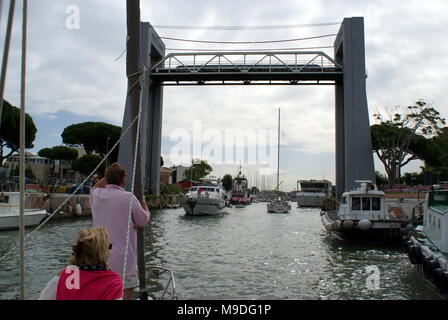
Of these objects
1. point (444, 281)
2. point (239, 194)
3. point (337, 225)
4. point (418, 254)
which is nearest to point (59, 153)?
point (239, 194)

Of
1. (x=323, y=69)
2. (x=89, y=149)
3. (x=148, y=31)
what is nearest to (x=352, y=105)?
(x=323, y=69)

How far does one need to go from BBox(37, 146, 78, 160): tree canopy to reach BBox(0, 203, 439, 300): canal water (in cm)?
3741

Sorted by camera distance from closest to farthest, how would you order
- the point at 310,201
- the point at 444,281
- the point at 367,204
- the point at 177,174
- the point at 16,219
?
1. the point at 444,281
2. the point at 367,204
3. the point at 16,219
4. the point at 310,201
5. the point at 177,174

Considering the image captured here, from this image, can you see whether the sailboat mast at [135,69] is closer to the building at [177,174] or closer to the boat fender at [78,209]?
the boat fender at [78,209]

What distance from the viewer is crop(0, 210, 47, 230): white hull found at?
58.1ft

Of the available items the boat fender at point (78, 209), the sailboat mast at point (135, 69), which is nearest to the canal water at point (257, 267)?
the sailboat mast at point (135, 69)

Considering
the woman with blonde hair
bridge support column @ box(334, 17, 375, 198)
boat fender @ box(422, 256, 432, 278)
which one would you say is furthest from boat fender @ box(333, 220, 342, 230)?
bridge support column @ box(334, 17, 375, 198)

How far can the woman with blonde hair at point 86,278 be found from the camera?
80.7 inches

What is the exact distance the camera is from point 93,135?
53344mm

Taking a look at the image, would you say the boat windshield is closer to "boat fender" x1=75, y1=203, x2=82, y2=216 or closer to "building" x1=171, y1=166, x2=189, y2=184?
"boat fender" x1=75, y1=203, x2=82, y2=216

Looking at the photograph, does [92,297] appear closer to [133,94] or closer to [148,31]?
[133,94]

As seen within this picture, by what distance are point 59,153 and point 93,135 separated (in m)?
5.27

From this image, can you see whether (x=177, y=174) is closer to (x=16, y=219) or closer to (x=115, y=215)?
(x=16, y=219)

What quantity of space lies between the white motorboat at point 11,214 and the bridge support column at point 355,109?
24.9 m
